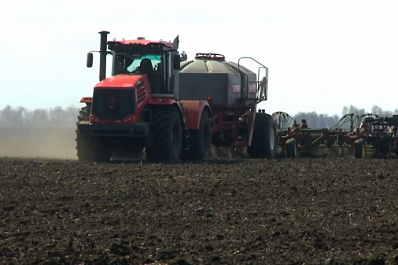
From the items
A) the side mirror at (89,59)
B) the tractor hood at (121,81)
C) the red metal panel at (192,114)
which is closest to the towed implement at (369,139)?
the red metal panel at (192,114)

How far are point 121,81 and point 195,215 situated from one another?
300 inches

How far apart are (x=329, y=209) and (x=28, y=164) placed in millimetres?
8327

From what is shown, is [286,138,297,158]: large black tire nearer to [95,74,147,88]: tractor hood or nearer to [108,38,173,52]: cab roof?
[108,38,173,52]: cab roof

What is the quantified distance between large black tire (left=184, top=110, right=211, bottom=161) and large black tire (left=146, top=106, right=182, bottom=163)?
3.41 feet

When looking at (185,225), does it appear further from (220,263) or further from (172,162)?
(172,162)

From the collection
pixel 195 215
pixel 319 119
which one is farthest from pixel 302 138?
pixel 319 119

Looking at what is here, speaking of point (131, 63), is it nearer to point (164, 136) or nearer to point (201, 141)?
point (164, 136)

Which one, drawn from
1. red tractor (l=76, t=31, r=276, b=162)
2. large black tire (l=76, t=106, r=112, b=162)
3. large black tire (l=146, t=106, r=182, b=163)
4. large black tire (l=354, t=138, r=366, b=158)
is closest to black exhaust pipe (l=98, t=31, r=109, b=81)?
red tractor (l=76, t=31, r=276, b=162)

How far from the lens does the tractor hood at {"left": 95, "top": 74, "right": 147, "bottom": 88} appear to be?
59.7ft

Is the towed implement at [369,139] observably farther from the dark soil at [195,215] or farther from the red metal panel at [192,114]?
the dark soil at [195,215]

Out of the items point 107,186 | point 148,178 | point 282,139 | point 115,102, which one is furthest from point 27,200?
point 282,139

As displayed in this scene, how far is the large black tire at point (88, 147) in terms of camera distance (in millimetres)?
18812

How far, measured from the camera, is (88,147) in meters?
18.9

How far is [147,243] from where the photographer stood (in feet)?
31.6
